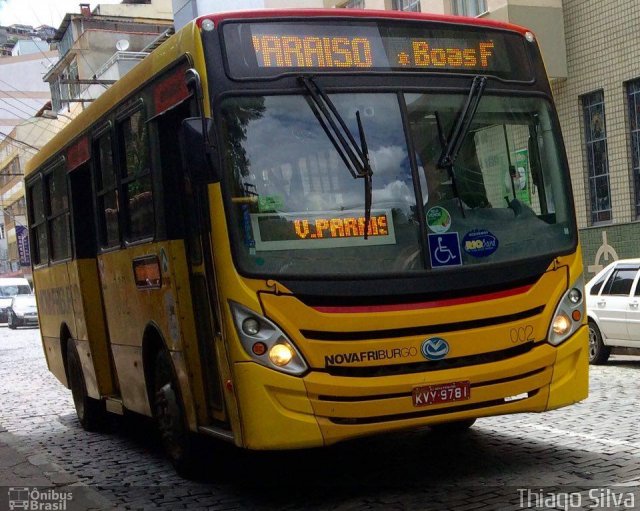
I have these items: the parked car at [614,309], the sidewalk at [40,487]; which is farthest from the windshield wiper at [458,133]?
the parked car at [614,309]

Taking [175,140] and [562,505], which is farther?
[175,140]

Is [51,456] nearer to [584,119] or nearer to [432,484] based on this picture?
[432,484]

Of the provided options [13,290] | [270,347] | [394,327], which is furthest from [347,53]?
[13,290]

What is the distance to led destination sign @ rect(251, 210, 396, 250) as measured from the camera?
6555 millimetres

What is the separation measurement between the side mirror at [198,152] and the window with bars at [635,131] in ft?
48.2

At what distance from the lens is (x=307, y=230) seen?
657 centimetres

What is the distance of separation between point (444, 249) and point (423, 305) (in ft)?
1.31

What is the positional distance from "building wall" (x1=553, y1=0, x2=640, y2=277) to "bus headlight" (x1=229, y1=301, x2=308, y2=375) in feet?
47.1

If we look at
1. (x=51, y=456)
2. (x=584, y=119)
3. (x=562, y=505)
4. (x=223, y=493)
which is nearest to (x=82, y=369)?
(x=51, y=456)

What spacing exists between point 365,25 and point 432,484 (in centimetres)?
301

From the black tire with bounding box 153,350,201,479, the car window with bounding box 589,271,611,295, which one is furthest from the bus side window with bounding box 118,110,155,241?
the car window with bounding box 589,271,611,295

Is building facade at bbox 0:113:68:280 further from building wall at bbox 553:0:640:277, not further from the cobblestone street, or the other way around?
the cobblestone street

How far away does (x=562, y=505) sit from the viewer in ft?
20.2

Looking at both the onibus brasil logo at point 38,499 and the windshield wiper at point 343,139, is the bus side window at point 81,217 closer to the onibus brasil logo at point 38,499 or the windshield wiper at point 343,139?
the onibus brasil logo at point 38,499
